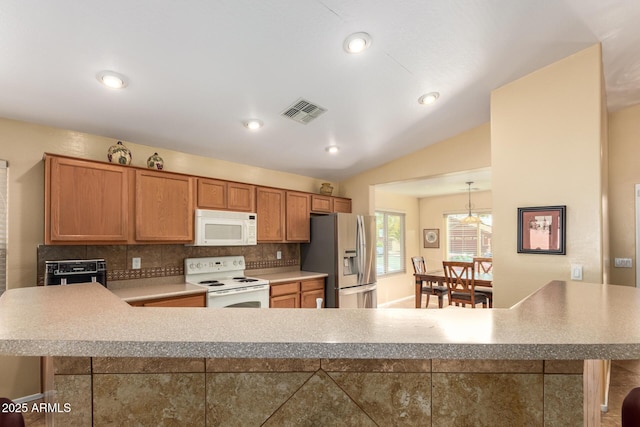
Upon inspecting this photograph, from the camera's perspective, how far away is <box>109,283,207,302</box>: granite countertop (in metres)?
2.73

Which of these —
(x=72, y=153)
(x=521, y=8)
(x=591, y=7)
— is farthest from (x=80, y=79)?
(x=591, y=7)

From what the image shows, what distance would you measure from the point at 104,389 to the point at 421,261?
18.9 feet

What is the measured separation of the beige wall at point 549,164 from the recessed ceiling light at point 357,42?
157 cm

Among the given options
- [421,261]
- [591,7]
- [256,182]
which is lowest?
[421,261]

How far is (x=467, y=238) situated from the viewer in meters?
6.94

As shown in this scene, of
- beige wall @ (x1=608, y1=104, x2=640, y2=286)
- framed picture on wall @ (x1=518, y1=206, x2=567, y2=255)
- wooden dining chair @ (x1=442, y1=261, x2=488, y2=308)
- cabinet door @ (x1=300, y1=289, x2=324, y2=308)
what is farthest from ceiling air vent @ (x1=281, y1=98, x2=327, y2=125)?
beige wall @ (x1=608, y1=104, x2=640, y2=286)

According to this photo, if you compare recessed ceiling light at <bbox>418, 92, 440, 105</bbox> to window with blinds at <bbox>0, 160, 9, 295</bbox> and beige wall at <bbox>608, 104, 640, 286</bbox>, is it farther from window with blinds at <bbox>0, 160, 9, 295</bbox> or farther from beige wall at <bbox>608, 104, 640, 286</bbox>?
window with blinds at <bbox>0, 160, 9, 295</bbox>

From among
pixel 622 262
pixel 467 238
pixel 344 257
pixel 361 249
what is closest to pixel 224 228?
pixel 344 257

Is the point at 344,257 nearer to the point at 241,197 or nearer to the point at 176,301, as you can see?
the point at 241,197

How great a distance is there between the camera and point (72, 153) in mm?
2875

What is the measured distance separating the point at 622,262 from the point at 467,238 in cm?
335

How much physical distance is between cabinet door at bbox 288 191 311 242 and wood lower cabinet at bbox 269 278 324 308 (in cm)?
62

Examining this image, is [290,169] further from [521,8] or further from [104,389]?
[104,389]

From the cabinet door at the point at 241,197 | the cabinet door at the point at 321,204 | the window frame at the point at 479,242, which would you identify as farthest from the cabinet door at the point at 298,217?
the window frame at the point at 479,242
